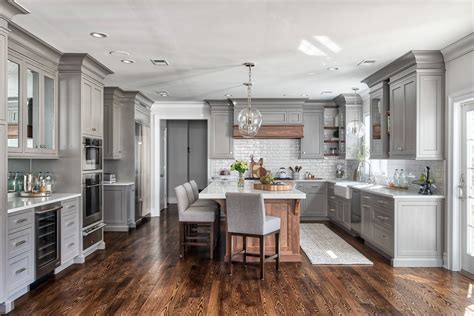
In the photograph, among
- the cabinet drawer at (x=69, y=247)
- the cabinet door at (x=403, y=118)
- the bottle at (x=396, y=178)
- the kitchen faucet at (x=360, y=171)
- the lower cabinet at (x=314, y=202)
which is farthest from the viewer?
the lower cabinet at (x=314, y=202)

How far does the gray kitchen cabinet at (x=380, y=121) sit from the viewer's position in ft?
17.5

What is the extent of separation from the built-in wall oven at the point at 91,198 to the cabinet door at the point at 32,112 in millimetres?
831

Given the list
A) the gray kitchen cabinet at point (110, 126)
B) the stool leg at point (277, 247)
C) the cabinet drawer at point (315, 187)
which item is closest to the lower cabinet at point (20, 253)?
the stool leg at point (277, 247)

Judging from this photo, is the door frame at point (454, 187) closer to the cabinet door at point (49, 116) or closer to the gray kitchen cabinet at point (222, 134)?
the gray kitchen cabinet at point (222, 134)

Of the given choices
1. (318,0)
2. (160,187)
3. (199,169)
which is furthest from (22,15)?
(199,169)

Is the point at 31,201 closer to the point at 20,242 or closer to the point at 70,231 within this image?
the point at 20,242

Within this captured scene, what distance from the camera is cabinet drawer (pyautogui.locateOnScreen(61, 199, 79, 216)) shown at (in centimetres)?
422

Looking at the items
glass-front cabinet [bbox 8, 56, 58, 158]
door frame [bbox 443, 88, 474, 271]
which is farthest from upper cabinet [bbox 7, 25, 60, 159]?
door frame [bbox 443, 88, 474, 271]

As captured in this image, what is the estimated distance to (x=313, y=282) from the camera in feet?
12.9

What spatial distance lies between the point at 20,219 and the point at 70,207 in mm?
989

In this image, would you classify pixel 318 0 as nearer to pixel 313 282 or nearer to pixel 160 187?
pixel 313 282

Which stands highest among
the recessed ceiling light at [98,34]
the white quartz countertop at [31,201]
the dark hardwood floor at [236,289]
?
the recessed ceiling light at [98,34]

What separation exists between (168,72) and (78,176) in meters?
1.97

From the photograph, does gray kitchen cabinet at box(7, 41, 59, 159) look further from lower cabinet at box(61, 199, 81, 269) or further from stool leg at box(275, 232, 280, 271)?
stool leg at box(275, 232, 280, 271)
